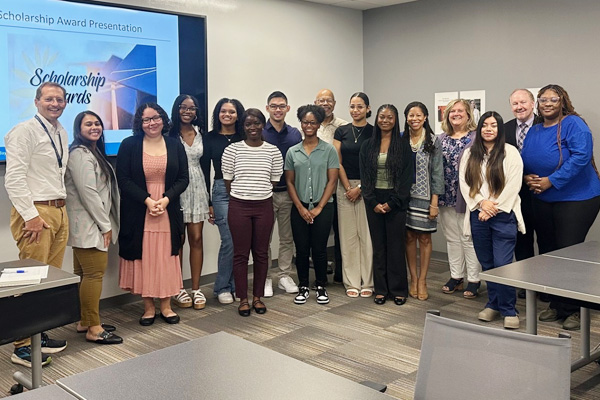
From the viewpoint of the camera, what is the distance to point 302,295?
4855mm

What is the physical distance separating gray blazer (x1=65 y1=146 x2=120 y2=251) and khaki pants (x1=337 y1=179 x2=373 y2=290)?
1.88 meters

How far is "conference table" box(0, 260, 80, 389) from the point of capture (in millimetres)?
2633

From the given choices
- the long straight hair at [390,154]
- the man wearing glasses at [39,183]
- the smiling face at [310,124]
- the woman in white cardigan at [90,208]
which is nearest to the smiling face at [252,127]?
the smiling face at [310,124]

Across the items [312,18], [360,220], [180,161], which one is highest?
[312,18]

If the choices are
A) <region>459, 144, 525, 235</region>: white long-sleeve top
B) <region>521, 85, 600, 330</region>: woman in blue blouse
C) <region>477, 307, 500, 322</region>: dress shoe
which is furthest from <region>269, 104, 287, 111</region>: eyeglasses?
<region>477, 307, 500, 322</region>: dress shoe

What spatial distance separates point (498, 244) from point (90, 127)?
8.99 feet

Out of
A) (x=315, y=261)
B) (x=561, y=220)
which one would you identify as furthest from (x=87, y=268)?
(x=561, y=220)

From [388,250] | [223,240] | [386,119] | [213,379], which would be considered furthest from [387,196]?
[213,379]

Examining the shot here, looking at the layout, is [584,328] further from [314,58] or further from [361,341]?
[314,58]

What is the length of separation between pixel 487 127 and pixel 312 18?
279 cm

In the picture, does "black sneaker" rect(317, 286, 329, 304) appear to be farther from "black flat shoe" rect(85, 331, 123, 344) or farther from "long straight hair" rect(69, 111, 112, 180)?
"long straight hair" rect(69, 111, 112, 180)

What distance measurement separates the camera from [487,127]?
4.01 metres

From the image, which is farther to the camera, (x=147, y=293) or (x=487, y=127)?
(x=147, y=293)

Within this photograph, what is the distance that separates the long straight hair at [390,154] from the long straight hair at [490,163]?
0.57 meters
